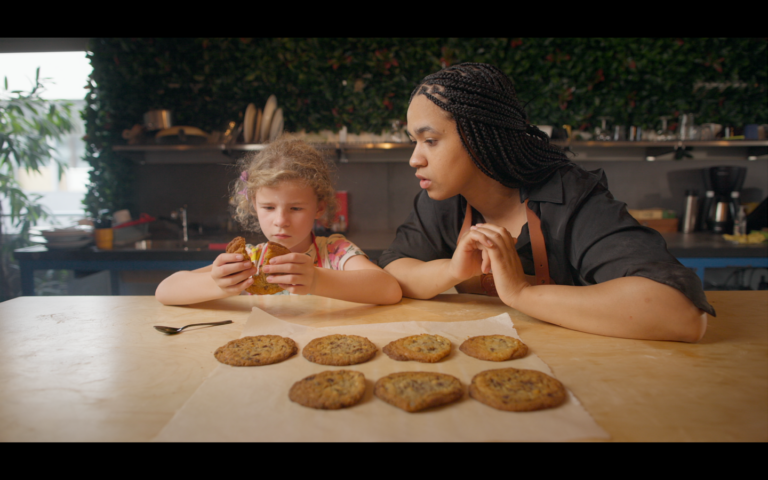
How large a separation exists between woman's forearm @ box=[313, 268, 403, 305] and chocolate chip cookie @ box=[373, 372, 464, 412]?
0.51 m

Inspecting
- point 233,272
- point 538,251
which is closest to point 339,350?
point 233,272

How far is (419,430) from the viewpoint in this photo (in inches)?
26.4

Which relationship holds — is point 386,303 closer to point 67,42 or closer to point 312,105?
point 312,105

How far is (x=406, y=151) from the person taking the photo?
155 inches

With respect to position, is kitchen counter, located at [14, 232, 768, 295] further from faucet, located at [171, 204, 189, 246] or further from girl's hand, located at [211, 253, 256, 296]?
girl's hand, located at [211, 253, 256, 296]

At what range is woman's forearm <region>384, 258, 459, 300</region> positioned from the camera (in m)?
1.33

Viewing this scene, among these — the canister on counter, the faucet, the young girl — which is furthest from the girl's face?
the canister on counter

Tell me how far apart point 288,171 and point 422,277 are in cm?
59

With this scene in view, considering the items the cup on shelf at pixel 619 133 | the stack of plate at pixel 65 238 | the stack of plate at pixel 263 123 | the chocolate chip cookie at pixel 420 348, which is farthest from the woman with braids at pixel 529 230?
the stack of plate at pixel 65 238

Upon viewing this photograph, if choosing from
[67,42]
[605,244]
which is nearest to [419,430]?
[605,244]

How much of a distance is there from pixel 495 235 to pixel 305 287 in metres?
0.56

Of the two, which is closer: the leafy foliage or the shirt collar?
the shirt collar

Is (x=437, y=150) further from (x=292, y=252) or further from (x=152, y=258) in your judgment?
(x=152, y=258)

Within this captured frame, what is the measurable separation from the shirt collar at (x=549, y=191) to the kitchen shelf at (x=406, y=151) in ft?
7.59
